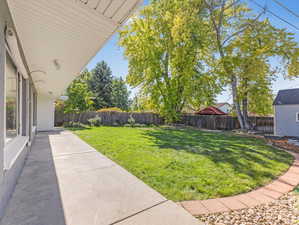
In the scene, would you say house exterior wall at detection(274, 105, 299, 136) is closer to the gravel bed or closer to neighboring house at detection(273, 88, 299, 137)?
neighboring house at detection(273, 88, 299, 137)

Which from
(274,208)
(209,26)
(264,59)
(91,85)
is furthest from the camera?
(91,85)

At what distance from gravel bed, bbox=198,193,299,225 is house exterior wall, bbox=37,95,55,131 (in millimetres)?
11063

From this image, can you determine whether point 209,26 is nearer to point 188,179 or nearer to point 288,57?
point 288,57

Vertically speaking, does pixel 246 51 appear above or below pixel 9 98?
above

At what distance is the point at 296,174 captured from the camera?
3.35 m

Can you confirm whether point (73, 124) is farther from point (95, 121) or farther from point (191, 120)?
point (191, 120)

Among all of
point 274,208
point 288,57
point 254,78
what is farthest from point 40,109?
point 288,57

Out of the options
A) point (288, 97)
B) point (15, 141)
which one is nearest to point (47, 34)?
point (15, 141)

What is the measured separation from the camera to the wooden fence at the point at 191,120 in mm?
13281

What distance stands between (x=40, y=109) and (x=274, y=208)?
11992 mm

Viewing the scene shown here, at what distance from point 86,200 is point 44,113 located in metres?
10.1

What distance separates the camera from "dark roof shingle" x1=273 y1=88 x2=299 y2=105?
33.0 feet

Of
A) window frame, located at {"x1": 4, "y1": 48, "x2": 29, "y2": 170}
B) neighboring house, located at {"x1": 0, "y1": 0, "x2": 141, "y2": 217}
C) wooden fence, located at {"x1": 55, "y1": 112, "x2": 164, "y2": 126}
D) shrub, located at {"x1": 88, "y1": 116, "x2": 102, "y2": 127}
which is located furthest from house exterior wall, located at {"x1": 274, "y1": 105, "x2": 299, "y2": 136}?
window frame, located at {"x1": 4, "y1": 48, "x2": 29, "y2": 170}

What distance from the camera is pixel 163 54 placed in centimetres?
1386
